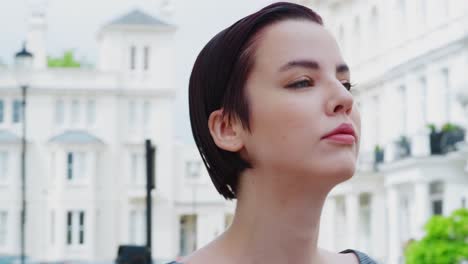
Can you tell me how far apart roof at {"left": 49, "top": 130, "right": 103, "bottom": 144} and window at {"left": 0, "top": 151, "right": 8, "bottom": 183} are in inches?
93.5

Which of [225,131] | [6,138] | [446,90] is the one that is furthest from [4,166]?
[225,131]

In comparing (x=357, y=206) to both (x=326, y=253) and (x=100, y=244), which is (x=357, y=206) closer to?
(x=100, y=244)

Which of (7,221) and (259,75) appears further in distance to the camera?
(7,221)

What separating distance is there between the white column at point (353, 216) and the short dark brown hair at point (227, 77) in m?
39.5

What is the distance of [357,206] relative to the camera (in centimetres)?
4156

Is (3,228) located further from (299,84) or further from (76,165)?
(299,84)

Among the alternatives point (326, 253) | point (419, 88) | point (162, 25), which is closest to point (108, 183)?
point (162, 25)

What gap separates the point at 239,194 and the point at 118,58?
60.3 metres

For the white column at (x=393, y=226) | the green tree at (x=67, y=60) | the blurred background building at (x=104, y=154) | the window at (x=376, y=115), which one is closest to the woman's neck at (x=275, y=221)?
the white column at (x=393, y=226)

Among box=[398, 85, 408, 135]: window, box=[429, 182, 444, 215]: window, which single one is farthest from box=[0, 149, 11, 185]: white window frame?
box=[429, 182, 444, 215]: window

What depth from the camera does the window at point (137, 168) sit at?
2430 inches

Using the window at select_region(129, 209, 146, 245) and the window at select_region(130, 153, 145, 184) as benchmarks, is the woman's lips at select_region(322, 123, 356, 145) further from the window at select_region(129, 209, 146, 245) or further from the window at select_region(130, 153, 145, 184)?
the window at select_region(129, 209, 146, 245)

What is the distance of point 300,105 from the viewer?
6.21 feet

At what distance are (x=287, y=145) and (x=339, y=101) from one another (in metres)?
0.11
